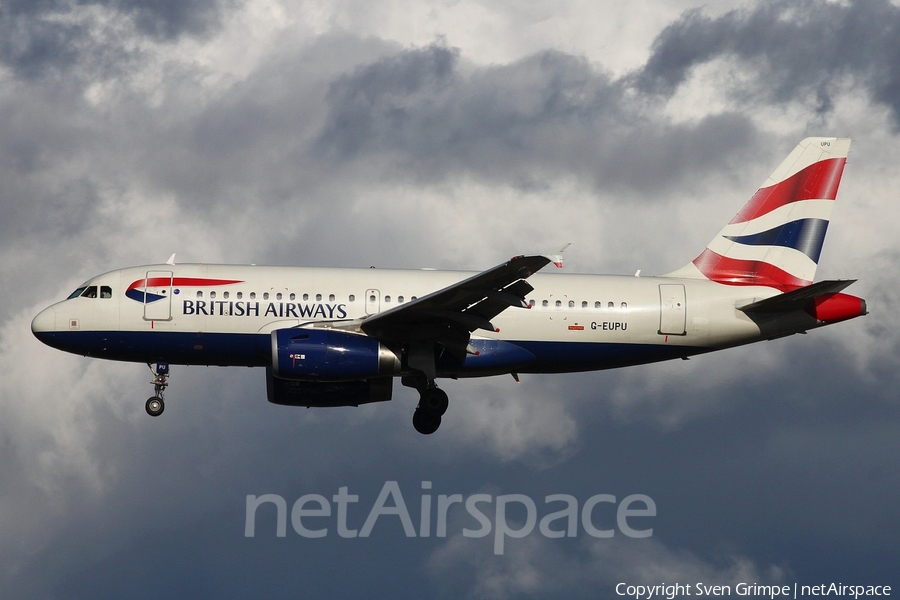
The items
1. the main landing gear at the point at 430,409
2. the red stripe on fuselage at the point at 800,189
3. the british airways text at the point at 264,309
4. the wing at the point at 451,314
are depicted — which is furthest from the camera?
the red stripe on fuselage at the point at 800,189

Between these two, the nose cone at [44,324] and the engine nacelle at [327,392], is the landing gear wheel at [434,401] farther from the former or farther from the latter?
the nose cone at [44,324]

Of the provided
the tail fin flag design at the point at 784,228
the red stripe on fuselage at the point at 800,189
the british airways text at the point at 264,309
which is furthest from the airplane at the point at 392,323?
the red stripe on fuselage at the point at 800,189

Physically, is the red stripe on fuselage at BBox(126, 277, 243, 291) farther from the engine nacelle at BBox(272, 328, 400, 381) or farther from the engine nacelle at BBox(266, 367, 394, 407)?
the engine nacelle at BBox(266, 367, 394, 407)

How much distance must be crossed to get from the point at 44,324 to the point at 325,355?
357 inches

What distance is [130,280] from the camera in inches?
1470

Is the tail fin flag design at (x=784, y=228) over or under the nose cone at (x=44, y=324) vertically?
over

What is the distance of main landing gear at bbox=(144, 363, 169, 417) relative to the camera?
37.6 metres

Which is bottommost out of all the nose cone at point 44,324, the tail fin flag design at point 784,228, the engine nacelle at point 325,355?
the engine nacelle at point 325,355

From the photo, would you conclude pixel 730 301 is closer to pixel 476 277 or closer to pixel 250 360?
pixel 476 277

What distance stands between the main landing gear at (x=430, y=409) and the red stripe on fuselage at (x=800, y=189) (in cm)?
1218

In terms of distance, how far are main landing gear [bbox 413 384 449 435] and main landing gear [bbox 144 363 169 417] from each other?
25.7 feet

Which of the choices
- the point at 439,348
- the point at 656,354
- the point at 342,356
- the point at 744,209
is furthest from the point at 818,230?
the point at 342,356

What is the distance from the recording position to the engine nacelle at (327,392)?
A: 38.7 metres

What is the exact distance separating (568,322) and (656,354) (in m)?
3.15
